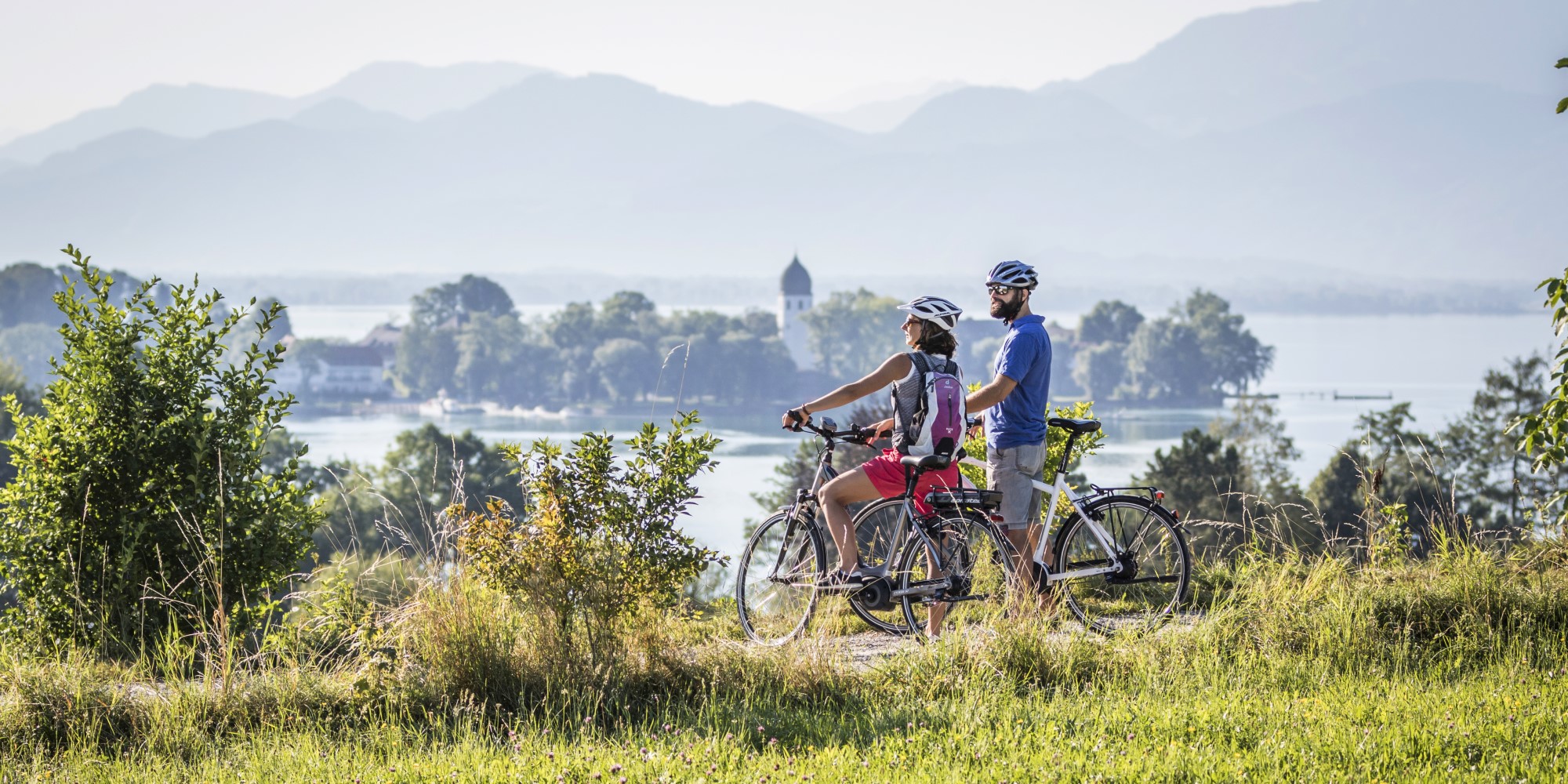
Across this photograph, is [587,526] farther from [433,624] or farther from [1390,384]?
[1390,384]

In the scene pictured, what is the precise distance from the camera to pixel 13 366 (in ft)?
178

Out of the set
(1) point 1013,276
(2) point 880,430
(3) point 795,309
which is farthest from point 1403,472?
(3) point 795,309

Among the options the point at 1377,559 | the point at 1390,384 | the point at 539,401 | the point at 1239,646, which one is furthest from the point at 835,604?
the point at 1390,384

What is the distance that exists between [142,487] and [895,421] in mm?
3350

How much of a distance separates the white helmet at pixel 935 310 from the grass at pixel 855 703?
1.28 meters

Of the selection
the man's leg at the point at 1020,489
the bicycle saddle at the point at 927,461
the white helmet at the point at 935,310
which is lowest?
the man's leg at the point at 1020,489

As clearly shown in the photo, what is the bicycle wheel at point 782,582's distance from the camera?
18.2 ft

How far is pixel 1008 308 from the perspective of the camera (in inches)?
217

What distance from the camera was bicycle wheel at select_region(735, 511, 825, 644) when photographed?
18.2ft

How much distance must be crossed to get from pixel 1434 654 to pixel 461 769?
373 cm

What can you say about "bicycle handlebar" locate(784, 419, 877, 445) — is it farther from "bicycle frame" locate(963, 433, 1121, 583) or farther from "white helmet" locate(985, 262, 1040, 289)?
"white helmet" locate(985, 262, 1040, 289)

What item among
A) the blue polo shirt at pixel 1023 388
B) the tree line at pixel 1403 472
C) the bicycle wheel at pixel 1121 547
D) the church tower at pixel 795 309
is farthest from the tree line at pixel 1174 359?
the blue polo shirt at pixel 1023 388

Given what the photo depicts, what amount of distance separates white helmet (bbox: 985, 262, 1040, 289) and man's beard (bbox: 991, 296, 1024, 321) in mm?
69

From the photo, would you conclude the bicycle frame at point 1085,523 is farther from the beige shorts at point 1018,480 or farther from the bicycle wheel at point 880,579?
the bicycle wheel at point 880,579
